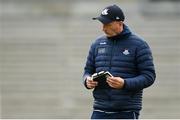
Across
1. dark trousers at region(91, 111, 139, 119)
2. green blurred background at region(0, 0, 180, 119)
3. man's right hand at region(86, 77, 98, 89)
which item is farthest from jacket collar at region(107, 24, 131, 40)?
green blurred background at region(0, 0, 180, 119)

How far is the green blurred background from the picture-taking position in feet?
44.1

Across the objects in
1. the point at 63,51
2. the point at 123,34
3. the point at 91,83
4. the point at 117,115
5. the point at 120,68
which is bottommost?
the point at 63,51

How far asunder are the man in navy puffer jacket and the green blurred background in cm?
825

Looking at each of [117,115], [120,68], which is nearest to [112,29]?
[120,68]

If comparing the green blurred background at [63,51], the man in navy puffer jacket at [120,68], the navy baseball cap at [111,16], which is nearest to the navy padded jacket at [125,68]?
the man in navy puffer jacket at [120,68]

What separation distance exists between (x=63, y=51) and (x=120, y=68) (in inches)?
342

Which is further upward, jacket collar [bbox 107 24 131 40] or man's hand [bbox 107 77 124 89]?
jacket collar [bbox 107 24 131 40]

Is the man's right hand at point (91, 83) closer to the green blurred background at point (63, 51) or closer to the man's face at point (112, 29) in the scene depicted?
the man's face at point (112, 29)

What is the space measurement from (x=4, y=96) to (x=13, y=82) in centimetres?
31

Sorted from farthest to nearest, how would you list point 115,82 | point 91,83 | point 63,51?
point 63,51 < point 91,83 < point 115,82

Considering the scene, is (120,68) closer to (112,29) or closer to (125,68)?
(125,68)

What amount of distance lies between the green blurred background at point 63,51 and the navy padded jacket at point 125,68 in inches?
325

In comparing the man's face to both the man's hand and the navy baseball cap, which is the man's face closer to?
the navy baseball cap

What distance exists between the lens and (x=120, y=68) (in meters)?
5.02
